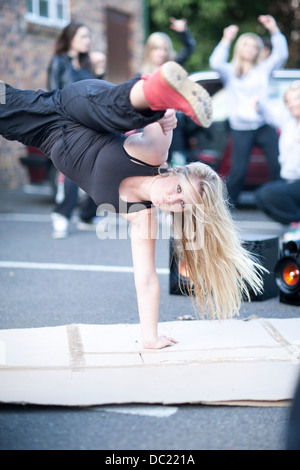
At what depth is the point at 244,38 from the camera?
7262 millimetres

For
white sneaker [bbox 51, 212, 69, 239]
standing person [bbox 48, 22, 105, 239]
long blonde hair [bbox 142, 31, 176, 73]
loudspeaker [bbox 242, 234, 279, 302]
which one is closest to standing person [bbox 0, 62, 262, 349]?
loudspeaker [bbox 242, 234, 279, 302]

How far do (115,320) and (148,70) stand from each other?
3.79m

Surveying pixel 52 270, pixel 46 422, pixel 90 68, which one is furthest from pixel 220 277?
pixel 90 68

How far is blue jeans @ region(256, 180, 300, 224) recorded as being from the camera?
622 cm

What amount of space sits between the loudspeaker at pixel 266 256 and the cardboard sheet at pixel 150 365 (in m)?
0.74

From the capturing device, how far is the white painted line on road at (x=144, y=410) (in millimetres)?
2797

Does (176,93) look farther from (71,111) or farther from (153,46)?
(153,46)

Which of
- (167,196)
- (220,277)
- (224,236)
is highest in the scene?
(167,196)

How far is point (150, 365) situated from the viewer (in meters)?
3.22

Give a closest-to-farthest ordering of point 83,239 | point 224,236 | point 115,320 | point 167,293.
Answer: point 224,236 → point 115,320 → point 167,293 → point 83,239

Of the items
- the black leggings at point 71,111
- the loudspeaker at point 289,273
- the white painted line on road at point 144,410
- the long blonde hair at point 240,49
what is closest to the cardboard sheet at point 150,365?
the white painted line on road at point 144,410

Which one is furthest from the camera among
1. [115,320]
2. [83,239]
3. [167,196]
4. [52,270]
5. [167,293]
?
[83,239]

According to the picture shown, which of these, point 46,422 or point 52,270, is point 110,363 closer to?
point 46,422

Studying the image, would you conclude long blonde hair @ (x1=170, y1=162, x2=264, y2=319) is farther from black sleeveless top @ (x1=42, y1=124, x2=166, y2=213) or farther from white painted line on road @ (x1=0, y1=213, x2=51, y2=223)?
white painted line on road @ (x1=0, y1=213, x2=51, y2=223)
